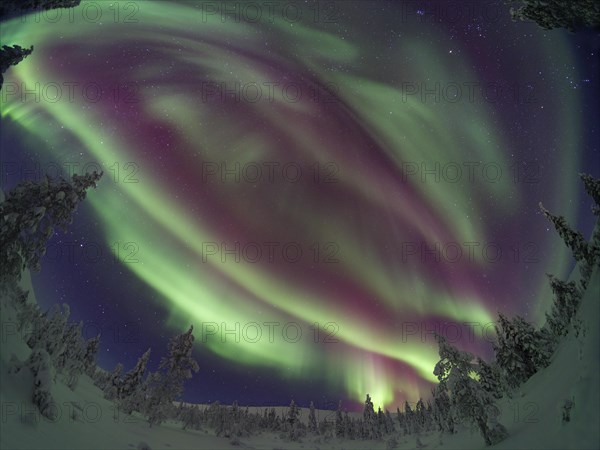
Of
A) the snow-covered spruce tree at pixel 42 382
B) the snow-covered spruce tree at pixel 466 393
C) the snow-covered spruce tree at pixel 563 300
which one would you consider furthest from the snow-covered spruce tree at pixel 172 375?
the snow-covered spruce tree at pixel 563 300

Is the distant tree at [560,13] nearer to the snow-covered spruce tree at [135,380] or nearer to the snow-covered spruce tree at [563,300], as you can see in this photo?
the snow-covered spruce tree at [563,300]

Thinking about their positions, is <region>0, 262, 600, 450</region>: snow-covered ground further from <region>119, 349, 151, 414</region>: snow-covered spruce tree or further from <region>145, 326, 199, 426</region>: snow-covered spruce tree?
<region>119, 349, 151, 414</region>: snow-covered spruce tree

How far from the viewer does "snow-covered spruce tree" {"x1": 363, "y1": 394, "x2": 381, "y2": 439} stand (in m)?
56.8

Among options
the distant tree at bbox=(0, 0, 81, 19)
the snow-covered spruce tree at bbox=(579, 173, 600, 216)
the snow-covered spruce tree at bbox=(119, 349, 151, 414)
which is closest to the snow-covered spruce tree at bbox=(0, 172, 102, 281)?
the distant tree at bbox=(0, 0, 81, 19)

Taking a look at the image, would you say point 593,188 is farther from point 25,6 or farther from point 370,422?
point 370,422

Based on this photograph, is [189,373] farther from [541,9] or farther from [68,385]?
[541,9]

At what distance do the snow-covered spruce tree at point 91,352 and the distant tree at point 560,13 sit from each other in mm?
Result: 65145

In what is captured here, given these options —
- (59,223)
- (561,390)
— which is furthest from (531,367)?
(59,223)

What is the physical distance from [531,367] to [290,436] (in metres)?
34.9

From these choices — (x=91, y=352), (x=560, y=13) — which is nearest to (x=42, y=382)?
(x=560, y=13)

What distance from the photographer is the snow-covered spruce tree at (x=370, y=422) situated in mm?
56750

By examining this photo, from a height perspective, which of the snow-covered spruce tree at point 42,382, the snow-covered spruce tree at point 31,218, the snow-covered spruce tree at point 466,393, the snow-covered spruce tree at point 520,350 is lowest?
the snow-covered spruce tree at point 42,382

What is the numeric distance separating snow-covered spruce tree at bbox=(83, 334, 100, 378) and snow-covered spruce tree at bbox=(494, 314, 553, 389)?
60241mm

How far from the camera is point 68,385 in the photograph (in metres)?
18.7
